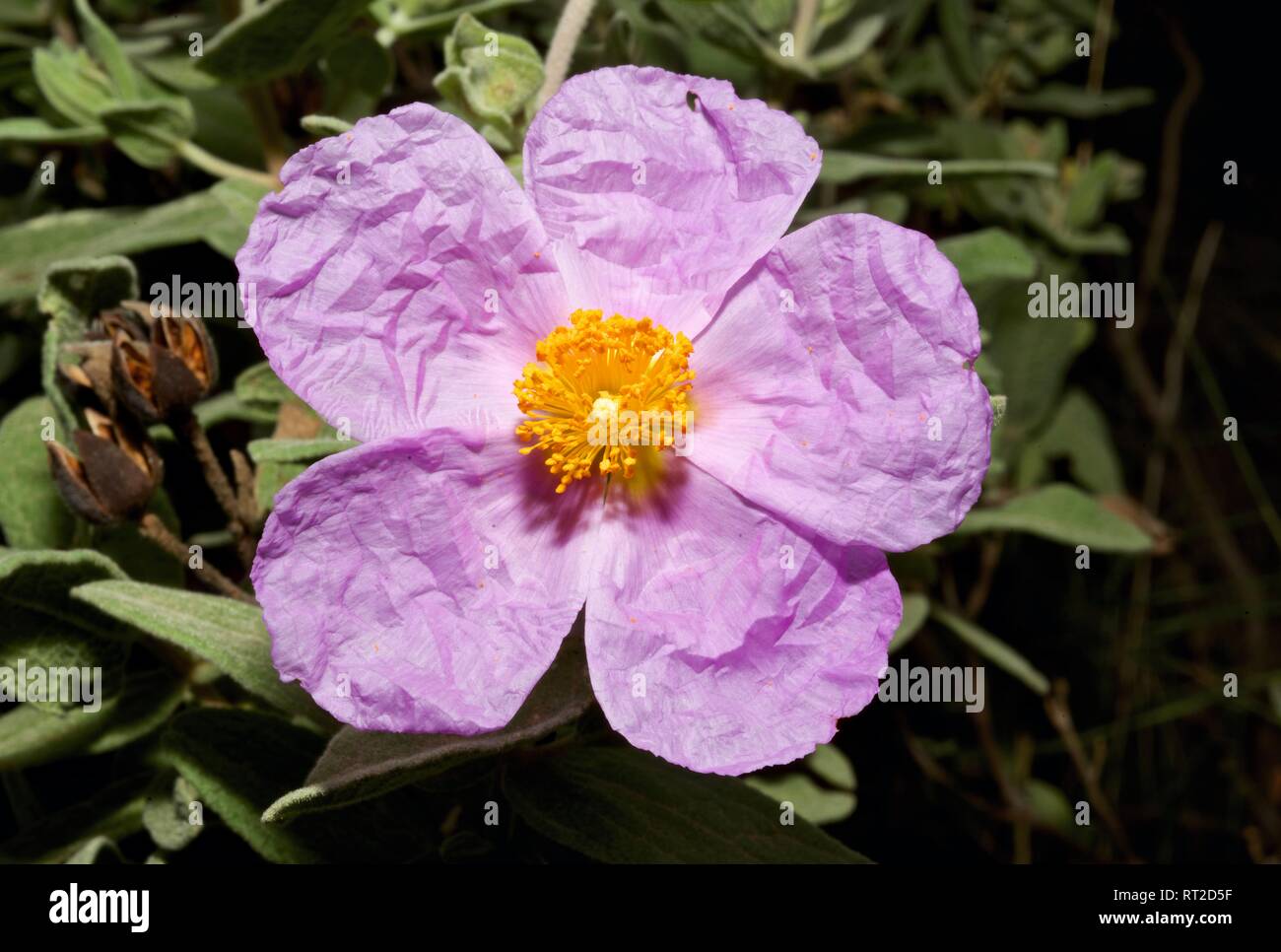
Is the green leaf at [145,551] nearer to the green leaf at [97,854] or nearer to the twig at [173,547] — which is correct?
the twig at [173,547]

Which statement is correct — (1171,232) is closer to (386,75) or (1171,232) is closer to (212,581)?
(386,75)

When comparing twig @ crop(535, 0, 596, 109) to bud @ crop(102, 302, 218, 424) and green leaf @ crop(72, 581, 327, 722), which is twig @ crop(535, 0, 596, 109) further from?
green leaf @ crop(72, 581, 327, 722)

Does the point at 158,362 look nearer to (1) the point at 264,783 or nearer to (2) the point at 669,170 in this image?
(1) the point at 264,783

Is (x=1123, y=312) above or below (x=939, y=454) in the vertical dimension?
above

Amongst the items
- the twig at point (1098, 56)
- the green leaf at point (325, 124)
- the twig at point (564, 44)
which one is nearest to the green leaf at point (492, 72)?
the twig at point (564, 44)

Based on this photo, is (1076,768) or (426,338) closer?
(426,338)

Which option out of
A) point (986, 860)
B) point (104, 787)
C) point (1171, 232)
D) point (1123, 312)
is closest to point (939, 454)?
point (104, 787)

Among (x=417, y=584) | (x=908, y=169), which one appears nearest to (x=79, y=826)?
(x=417, y=584)
